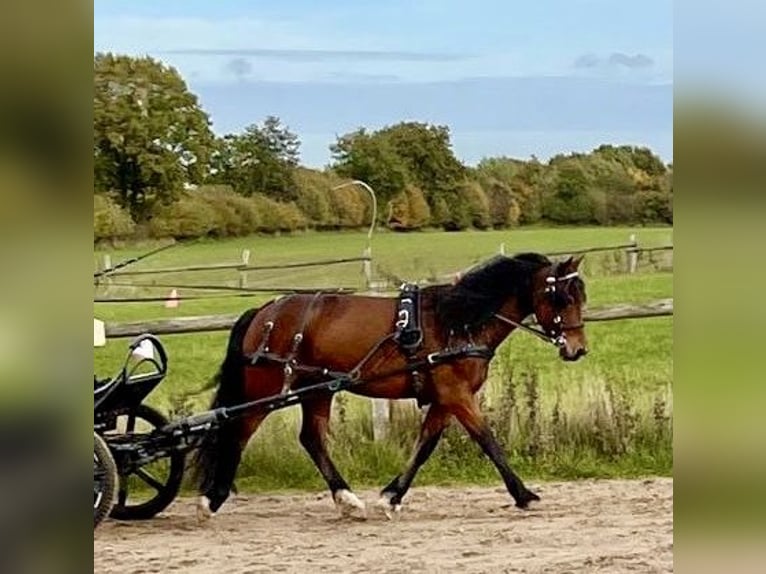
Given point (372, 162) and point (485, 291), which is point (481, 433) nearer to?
point (485, 291)

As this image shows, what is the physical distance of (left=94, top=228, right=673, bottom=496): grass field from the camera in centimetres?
279

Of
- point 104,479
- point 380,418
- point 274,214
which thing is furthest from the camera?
point 380,418

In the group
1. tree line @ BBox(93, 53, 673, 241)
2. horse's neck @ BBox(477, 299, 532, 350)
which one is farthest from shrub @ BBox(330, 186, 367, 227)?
horse's neck @ BBox(477, 299, 532, 350)

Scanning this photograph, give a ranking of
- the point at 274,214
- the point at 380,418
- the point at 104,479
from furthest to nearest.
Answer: the point at 380,418 < the point at 274,214 < the point at 104,479

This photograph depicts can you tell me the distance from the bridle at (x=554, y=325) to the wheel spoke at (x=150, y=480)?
0.94 m

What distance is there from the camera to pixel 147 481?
2836 millimetres

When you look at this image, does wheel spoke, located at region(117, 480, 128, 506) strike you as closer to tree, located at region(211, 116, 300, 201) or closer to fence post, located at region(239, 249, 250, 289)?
fence post, located at region(239, 249, 250, 289)

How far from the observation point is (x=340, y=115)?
2744 millimetres

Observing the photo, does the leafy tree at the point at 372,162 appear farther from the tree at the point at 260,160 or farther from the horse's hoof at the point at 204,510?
the horse's hoof at the point at 204,510

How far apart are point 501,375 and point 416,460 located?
0.30m

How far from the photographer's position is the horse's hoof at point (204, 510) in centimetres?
286

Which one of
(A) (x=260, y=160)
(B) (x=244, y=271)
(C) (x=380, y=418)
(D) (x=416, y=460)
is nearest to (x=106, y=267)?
(B) (x=244, y=271)

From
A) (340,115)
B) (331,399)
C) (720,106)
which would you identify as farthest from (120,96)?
(720,106)

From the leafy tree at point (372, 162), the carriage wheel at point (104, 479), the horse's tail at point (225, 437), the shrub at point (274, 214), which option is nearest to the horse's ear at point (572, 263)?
the leafy tree at point (372, 162)
